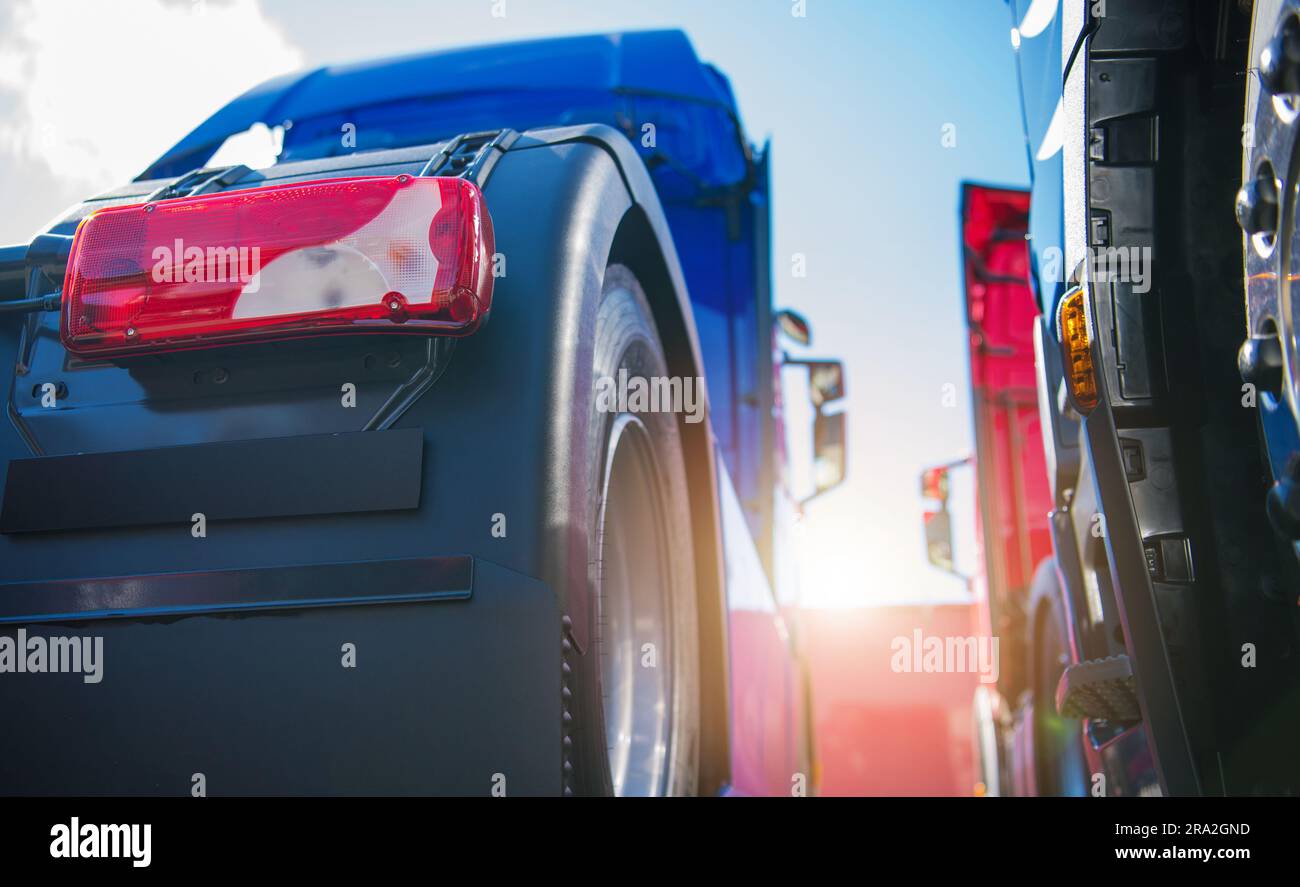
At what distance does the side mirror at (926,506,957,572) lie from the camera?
6.34 metres

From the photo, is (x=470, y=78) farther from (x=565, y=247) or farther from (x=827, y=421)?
(x=827, y=421)

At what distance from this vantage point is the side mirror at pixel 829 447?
5.07 m

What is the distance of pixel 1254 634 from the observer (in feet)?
4.33

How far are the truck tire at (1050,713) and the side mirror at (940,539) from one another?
2.63m

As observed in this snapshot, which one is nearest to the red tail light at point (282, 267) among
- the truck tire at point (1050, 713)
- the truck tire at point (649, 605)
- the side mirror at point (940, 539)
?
the truck tire at point (649, 605)

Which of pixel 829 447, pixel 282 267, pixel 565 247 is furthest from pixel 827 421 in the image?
pixel 282 267

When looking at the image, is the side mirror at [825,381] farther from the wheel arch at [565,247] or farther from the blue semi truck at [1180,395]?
the blue semi truck at [1180,395]

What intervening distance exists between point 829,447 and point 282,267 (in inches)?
167

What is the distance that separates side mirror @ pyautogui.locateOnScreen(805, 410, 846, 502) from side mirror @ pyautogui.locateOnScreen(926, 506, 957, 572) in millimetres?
1552

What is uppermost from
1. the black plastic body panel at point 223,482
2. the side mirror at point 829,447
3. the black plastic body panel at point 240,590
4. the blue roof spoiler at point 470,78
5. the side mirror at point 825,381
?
the blue roof spoiler at point 470,78

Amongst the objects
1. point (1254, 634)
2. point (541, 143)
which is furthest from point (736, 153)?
point (1254, 634)

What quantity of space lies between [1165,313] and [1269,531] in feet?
1.07

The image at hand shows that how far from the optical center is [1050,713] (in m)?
3.38
